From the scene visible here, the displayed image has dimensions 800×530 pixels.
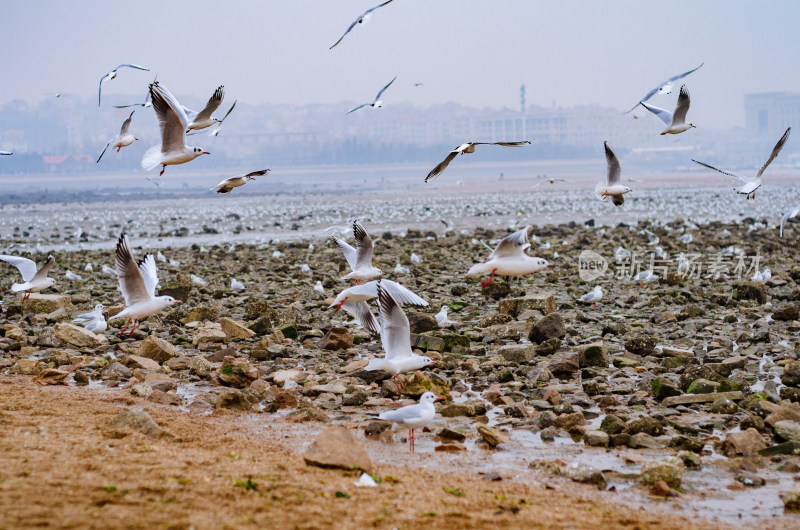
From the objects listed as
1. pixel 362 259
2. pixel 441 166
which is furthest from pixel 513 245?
pixel 362 259

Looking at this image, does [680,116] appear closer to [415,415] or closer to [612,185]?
[612,185]

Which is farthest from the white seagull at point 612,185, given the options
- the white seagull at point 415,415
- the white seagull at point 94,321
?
the white seagull at point 94,321

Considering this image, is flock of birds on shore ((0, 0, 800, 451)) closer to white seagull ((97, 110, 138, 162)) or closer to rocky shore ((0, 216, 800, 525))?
white seagull ((97, 110, 138, 162))

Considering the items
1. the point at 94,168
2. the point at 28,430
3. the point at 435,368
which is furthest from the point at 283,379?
the point at 94,168

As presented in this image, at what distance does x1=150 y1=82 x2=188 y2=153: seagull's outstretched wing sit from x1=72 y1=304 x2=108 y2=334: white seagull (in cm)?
266

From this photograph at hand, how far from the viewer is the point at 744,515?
5.38 meters

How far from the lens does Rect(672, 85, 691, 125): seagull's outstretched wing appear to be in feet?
39.5

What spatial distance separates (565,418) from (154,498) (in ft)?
12.2

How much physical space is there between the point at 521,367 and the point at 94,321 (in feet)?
17.9

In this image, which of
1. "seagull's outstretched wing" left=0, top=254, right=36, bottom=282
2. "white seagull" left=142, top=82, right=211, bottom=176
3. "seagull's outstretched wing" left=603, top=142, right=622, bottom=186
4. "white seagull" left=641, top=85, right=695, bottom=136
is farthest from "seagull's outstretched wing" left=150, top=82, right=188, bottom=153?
"white seagull" left=641, top=85, right=695, bottom=136

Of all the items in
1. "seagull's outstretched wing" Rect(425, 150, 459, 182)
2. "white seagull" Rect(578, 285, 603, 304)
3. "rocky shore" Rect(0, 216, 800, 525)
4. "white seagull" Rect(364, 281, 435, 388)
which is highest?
"seagull's outstretched wing" Rect(425, 150, 459, 182)

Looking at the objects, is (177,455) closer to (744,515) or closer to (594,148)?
(744,515)

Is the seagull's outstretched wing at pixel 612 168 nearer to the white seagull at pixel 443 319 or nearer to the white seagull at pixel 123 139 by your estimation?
the white seagull at pixel 443 319

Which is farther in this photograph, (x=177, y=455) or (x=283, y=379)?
(x=283, y=379)
